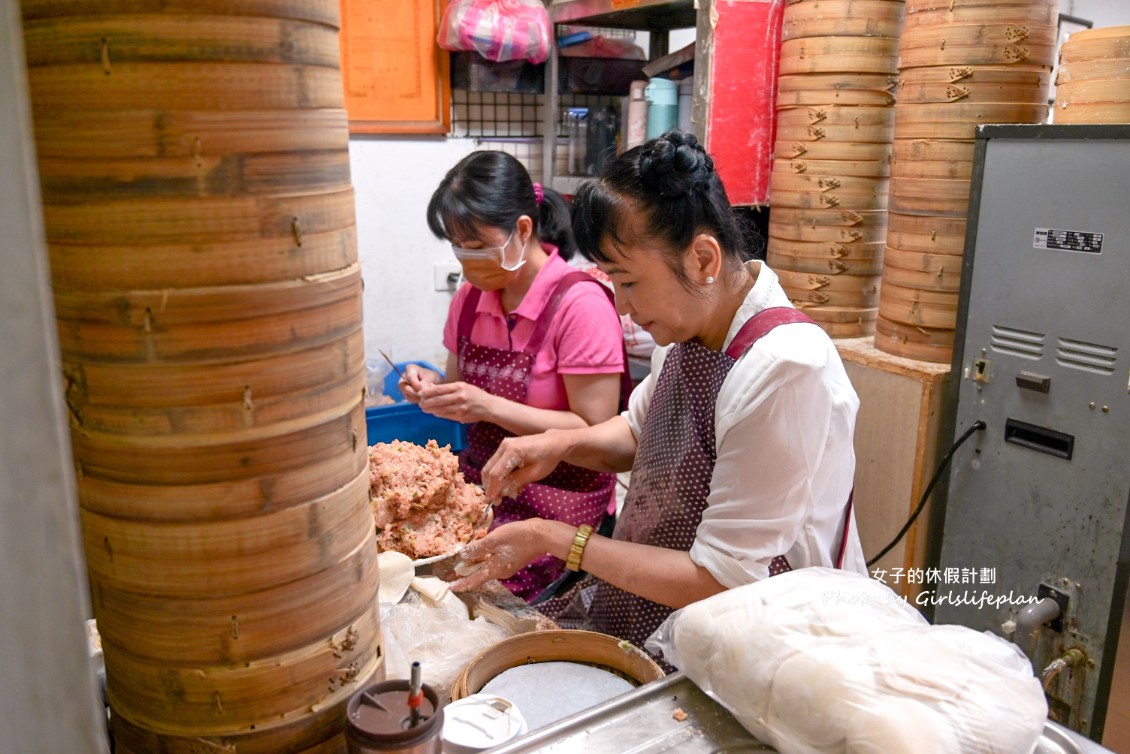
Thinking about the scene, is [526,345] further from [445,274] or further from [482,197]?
[445,274]

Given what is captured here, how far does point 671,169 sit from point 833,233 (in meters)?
1.69

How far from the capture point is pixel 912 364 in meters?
2.90

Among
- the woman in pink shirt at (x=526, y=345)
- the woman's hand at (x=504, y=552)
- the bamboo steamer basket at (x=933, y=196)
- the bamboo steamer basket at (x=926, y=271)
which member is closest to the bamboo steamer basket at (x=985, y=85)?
the bamboo steamer basket at (x=933, y=196)

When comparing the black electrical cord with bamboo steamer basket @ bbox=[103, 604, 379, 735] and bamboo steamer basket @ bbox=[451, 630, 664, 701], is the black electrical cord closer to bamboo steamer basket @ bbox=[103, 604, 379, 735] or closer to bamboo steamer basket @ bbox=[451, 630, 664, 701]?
bamboo steamer basket @ bbox=[451, 630, 664, 701]

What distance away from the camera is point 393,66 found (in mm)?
4051

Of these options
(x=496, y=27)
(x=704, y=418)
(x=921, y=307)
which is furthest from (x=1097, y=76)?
(x=496, y=27)

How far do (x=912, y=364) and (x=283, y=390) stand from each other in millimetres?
2499

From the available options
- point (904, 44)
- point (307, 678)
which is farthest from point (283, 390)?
point (904, 44)

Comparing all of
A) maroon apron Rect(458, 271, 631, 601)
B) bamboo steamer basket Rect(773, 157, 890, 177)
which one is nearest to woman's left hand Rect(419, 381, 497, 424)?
maroon apron Rect(458, 271, 631, 601)

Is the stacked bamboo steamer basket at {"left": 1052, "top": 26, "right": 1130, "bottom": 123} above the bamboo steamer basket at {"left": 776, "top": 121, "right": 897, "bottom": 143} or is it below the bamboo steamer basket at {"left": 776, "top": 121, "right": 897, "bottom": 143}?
above

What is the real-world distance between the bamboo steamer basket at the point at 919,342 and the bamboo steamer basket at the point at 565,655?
1.84 m

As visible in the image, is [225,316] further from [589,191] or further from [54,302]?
[589,191]

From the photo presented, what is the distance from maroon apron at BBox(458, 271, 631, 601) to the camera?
2.50m

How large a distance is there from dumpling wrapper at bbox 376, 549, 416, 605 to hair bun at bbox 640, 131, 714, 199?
84cm
